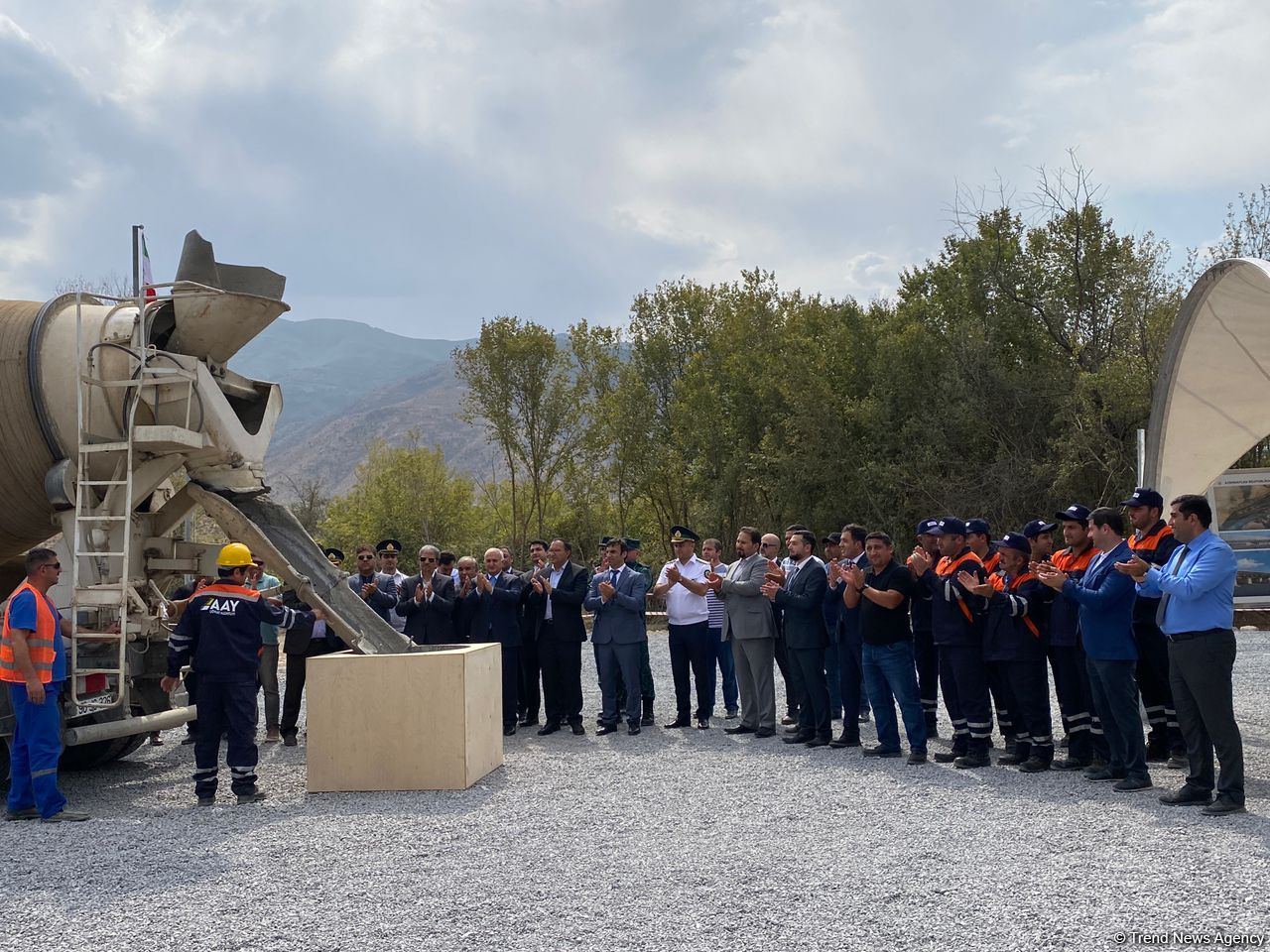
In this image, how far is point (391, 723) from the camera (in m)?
8.31

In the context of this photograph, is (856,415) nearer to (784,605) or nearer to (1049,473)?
(1049,473)

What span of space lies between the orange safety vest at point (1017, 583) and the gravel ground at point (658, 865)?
1.16 m

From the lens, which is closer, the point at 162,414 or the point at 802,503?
the point at 162,414

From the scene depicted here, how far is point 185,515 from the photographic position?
31.2 feet

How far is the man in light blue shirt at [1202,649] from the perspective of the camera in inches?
261

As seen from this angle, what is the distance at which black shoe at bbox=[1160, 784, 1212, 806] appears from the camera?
22.6 feet

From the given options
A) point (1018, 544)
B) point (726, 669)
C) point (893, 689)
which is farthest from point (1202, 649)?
point (726, 669)

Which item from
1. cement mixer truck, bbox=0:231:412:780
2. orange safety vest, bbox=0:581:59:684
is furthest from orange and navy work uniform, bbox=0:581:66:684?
cement mixer truck, bbox=0:231:412:780

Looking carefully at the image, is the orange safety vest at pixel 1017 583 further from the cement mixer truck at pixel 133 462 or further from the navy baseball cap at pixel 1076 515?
the cement mixer truck at pixel 133 462

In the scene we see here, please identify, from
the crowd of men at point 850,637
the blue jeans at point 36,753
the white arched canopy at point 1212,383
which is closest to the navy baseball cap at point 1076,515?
the crowd of men at point 850,637

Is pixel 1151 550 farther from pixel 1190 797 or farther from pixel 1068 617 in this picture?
pixel 1190 797

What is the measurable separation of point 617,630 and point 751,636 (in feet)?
4.48

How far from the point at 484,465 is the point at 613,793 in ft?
478

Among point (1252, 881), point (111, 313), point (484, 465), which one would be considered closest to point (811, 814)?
point (1252, 881)
